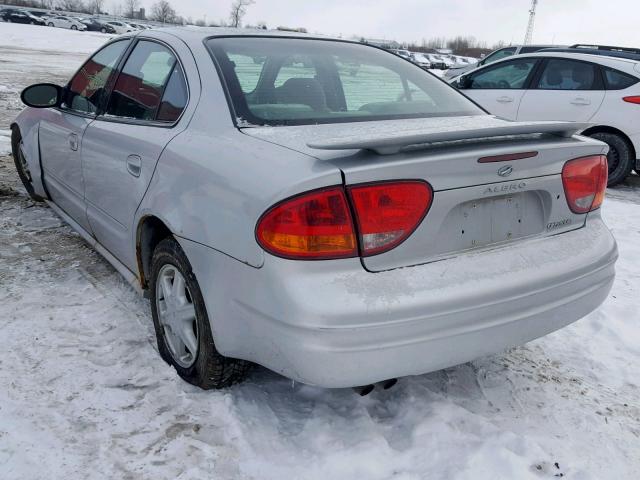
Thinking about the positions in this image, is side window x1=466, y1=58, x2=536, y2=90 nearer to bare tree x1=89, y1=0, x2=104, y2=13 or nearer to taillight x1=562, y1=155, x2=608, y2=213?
taillight x1=562, y1=155, x2=608, y2=213

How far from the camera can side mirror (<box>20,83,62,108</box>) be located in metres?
3.84

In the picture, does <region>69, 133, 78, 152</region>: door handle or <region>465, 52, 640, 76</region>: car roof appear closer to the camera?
<region>69, 133, 78, 152</region>: door handle

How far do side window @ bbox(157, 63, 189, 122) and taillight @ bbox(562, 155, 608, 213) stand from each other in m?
1.67

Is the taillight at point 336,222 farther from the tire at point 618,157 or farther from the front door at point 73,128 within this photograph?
the tire at point 618,157

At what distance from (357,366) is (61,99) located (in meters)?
3.11

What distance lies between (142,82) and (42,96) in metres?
1.29

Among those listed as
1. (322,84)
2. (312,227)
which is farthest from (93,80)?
(312,227)

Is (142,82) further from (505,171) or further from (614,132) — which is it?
(614,132)

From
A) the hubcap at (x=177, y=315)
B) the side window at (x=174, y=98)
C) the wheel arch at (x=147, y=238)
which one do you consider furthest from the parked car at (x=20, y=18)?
the hubcap at (x=177, y=315)

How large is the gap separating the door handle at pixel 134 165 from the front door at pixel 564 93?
6.10 meters

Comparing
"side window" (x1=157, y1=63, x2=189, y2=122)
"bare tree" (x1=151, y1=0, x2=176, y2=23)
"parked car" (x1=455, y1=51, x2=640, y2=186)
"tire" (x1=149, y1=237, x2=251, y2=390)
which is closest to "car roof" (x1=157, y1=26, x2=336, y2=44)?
"side window" (x1=157, y1=63, x2=189, y2=122)

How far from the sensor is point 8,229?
4.34 metres

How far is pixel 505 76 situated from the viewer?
7.93 metres

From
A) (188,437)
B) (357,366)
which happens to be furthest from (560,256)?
(188,437)
